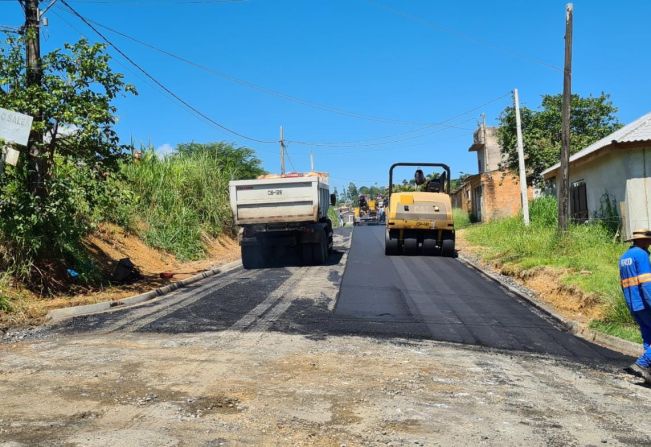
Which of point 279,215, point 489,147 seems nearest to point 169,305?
point 279,215

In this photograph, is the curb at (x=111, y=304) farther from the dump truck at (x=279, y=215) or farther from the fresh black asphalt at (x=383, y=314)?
the dump truck at (x=279, y=215)

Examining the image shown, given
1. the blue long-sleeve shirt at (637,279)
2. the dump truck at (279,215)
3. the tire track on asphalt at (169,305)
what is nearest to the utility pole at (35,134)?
the tire track on asphalt at (169,305)

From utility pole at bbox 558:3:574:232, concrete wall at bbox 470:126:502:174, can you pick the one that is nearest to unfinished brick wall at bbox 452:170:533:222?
concrete wall at bbox 470:126:502:174

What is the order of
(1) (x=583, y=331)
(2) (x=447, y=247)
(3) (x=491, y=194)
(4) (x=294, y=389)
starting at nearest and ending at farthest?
(4) (x=294, y=389) → (1) (x=583, y=331) → (2) (x=447, y=247) → (3) (x=491, y=194)

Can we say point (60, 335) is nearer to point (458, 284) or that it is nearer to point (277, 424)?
point (277, 424)

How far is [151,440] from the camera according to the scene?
4.41 metres

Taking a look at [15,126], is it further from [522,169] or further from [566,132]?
[522,169]

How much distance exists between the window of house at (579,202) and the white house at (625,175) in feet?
3.54

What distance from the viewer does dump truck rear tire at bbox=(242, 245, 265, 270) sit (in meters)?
17.3

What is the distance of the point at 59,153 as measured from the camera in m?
12.4

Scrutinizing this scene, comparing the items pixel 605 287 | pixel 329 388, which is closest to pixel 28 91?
pixel 329 388

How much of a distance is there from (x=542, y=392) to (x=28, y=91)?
9818 millimetres

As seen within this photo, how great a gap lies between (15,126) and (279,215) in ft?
24.0

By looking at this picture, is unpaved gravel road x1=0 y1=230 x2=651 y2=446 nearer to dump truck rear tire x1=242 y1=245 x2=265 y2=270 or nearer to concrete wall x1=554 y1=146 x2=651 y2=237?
dump truck rear tire x1=242 y1=245 x2=265 y2=270
